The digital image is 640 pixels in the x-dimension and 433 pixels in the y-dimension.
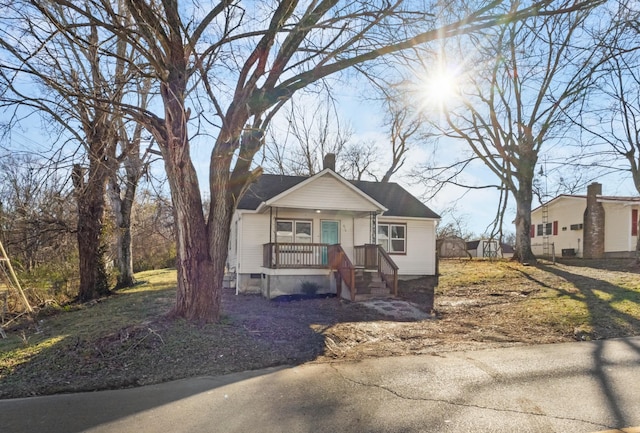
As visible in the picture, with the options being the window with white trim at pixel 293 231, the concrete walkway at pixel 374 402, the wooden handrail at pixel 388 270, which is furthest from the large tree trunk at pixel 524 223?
the concrete walkway at pixel 374 402

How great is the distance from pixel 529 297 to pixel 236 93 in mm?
10673

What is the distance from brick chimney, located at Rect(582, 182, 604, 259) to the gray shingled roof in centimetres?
1325

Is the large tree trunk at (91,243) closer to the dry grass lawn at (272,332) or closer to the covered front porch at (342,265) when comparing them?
the dry grass lawn at (272,332)

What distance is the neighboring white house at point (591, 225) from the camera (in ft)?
74.0

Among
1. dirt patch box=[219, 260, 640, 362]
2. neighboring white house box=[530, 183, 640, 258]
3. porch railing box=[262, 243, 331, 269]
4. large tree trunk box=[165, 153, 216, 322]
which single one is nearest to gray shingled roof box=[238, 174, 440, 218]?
porch railing box=[262, 243, 331, 269]

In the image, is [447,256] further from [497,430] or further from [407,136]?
[497,430]

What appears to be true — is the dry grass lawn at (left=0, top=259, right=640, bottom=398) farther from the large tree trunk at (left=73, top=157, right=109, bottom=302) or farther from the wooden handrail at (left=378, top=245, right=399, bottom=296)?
the large tree trunk at (left=73, top=157, right=109, bottom=302)

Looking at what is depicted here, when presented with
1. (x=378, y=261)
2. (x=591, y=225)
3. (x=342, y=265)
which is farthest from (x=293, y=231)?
(x=591, y=225)

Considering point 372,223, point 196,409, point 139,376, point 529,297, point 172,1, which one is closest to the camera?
point 196,409

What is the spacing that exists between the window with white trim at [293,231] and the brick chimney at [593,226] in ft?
64.6

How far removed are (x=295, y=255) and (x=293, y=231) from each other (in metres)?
1.53

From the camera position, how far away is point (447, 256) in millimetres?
30984

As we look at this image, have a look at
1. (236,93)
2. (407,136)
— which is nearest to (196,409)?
(236,93)

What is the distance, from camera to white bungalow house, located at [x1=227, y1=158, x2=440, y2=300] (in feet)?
45.3
